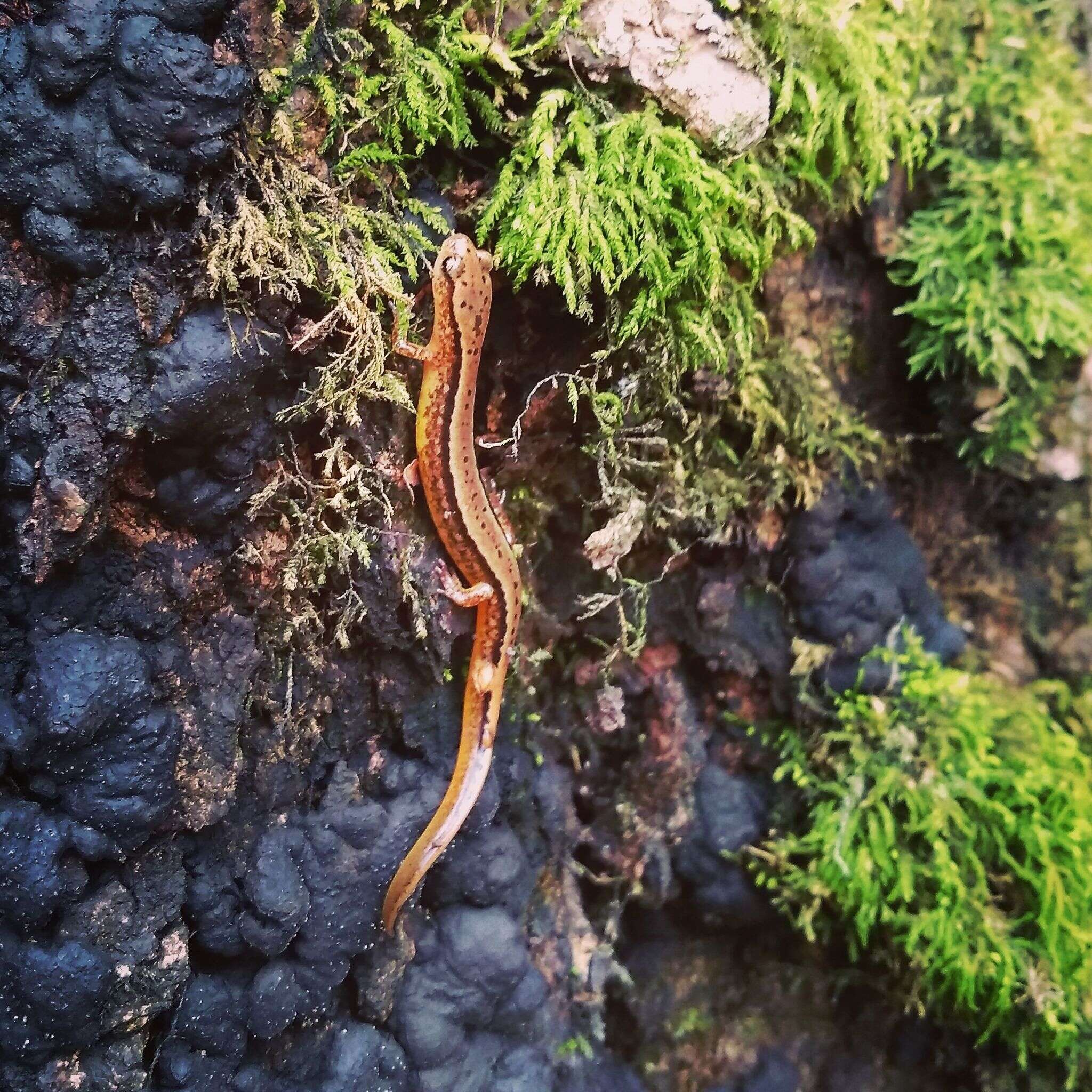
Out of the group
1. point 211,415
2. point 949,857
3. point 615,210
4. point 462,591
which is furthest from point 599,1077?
point 615,210

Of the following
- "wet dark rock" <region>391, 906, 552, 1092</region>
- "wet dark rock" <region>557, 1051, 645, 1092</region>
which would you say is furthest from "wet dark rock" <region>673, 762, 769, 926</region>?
"wet dark rock" <region>391, 906, 552, 1092</region>

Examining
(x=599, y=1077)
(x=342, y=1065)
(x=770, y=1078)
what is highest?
(x=342, y=1065)

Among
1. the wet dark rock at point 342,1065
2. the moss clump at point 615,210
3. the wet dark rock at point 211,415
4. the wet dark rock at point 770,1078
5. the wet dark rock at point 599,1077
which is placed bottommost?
the wet dark rock at point 770,1078

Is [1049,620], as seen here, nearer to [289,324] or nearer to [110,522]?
[289,324]

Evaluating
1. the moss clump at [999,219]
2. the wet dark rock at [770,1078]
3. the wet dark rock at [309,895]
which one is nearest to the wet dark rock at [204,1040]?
the wet dark rock at [309,895]

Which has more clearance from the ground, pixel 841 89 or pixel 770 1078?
pixel 841 89

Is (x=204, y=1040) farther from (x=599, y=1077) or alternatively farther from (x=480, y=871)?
(x=599, y=1077)

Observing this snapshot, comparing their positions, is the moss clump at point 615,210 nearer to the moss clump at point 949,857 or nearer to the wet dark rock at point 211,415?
the wet dark rock at point 211,415
